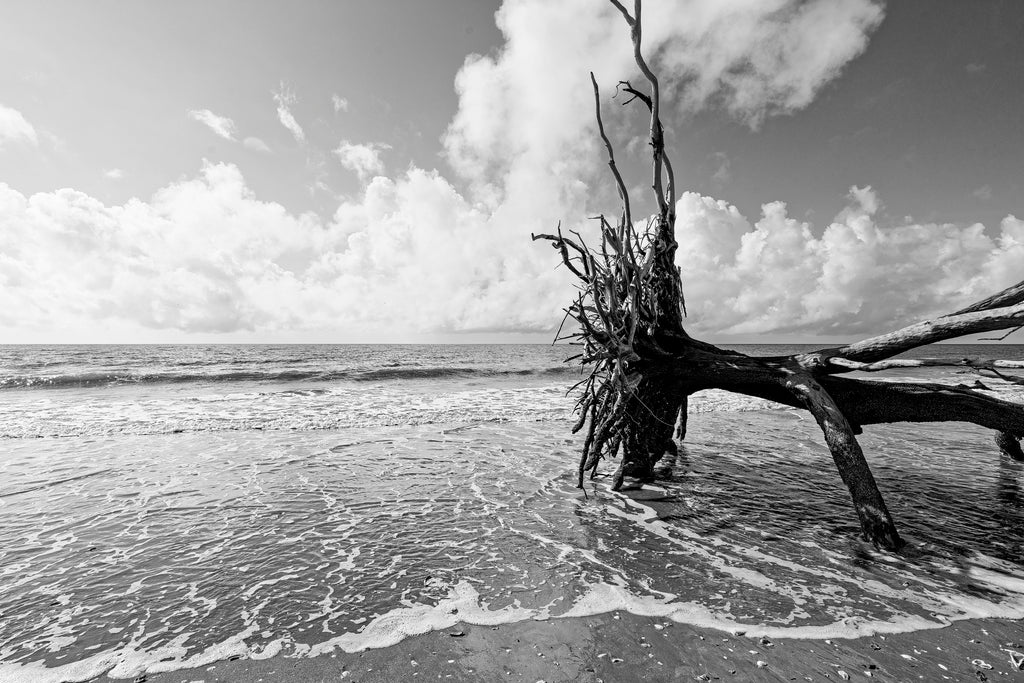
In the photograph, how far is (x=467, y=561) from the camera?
4.55 meters

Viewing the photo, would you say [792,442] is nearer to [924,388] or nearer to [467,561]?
[924,388]

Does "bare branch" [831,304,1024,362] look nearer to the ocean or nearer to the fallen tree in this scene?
the fallen tree

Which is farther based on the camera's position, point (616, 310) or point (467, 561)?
point (616, 310)

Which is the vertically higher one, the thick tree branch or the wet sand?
the thick tree branch

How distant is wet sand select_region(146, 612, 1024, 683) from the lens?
115 inches

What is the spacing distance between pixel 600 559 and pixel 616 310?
3.38 m

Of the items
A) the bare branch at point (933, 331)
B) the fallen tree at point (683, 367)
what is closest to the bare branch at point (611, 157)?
the fallen tree at point (683, 367)

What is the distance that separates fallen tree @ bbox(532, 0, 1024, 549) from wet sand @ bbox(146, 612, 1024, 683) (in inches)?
74.4

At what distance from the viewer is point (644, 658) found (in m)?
3.09

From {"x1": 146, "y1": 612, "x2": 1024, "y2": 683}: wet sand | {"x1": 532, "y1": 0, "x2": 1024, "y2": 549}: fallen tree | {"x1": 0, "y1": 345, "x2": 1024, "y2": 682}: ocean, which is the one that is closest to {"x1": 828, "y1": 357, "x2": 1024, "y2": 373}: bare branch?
{"x1": 532, "y1": 0, "x2": 1024, "y2": 549}: fallen tree

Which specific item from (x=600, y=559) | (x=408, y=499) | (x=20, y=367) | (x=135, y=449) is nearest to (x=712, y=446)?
(x=600, y=559)

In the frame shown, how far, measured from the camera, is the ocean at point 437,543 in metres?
3.53

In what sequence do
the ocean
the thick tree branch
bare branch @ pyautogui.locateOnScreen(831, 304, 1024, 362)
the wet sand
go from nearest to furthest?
the wet sand < the ocean < bare branch @ pyautogui.locateOnScreen(831, 304, 1024, 362) < the thick tree branch

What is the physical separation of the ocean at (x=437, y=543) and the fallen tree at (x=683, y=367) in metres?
0.78
